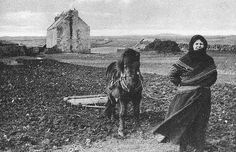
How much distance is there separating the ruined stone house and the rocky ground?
3192 centimetres

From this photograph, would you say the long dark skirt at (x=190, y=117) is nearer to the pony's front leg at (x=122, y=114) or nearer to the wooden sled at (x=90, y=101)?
the pony's front leg at (x=122, y=114)

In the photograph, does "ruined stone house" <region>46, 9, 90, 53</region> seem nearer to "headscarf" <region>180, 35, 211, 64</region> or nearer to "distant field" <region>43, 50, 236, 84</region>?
"distant field" <region>43, 50, 236, 84</region>

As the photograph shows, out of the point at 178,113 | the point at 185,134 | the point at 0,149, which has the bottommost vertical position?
the point at 0,149

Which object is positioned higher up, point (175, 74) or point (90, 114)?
point (175, 74)

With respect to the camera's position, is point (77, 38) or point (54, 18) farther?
point (54, 18)

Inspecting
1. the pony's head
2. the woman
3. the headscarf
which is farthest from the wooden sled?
the headscarf

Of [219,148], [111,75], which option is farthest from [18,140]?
[219,148]

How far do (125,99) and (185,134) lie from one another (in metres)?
2.18

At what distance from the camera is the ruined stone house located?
149 feet

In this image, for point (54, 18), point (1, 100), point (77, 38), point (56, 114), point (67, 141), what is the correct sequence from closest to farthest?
point (67, 141), point (56, 114), point (1, 100), point (77, 38), point (54, 18)

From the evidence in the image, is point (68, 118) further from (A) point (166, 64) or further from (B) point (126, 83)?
(A) point (166, 64)

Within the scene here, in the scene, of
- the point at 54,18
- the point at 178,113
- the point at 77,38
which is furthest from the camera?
the point at 54,18

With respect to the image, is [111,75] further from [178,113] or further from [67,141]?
[178,113]

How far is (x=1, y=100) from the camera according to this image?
11164 mm
